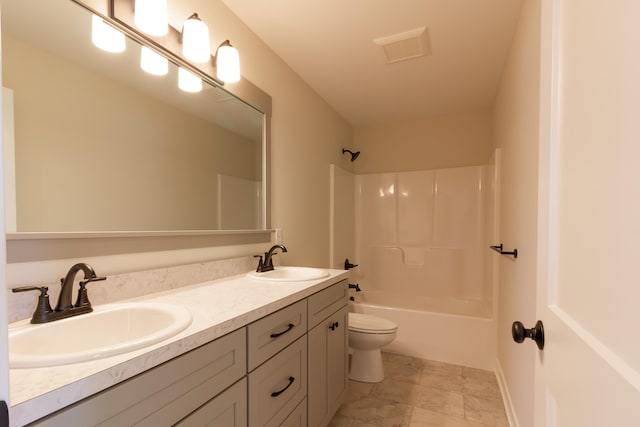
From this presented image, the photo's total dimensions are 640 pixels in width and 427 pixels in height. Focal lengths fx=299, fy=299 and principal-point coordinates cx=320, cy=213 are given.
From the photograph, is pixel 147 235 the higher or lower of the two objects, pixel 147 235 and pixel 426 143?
the lower

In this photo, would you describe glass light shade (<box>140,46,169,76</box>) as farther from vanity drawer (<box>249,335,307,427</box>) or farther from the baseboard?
the baseboard

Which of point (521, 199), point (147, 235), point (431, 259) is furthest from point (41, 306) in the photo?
point (431, 259)

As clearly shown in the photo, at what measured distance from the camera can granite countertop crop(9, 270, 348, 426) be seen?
514mm

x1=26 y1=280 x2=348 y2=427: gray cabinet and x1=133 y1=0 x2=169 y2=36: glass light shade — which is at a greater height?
x1=133 y1=0 x2=169 y2=36: glass light shade

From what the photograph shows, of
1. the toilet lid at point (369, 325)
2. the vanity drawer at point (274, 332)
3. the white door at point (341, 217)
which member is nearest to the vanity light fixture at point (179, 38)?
the vanity drawer at point (274, 332)

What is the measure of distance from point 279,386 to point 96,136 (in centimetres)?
113

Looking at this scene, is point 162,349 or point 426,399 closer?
point 162,349

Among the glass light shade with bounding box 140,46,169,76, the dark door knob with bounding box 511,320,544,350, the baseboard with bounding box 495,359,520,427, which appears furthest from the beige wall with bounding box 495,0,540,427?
the glass light shade with bounding box 140,46,169,76

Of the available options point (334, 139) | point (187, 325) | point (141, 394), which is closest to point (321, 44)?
point (334, 139)

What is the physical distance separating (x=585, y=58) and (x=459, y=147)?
9.07 feet

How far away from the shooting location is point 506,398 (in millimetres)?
1936

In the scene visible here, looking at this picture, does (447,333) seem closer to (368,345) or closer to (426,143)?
(368,345)

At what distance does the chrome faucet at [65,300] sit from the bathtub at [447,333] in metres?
2.32

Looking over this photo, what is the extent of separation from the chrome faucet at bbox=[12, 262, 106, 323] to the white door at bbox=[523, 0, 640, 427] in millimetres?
1201
